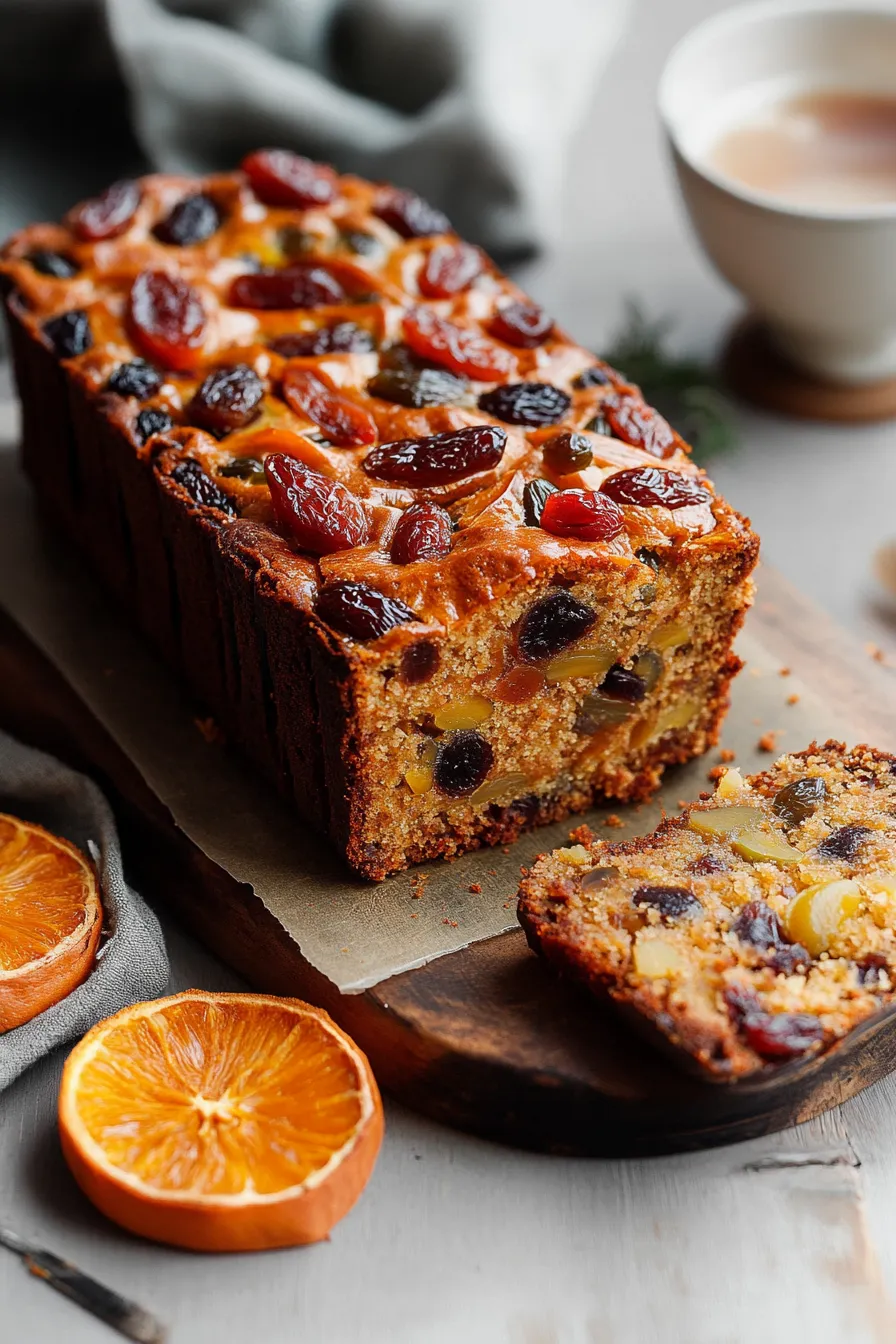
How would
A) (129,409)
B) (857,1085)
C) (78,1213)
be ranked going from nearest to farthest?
(78,1213)
(857,1085)
(129,409)

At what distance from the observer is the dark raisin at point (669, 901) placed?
3824 mm

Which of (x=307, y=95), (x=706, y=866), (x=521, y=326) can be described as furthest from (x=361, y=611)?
(x=307, y=95)

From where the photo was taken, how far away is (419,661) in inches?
154

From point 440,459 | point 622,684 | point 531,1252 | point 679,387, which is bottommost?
point 531,1252

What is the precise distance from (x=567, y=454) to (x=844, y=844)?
1.25 meters

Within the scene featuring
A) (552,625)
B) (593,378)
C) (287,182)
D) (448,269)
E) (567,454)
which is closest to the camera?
(552,625)

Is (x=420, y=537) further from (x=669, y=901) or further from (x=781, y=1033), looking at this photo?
(x=781, y=1033)

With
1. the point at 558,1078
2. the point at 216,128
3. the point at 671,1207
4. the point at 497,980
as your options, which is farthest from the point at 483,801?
the point at 216,128

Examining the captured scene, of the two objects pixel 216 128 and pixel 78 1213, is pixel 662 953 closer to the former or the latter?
pixel 78 1213

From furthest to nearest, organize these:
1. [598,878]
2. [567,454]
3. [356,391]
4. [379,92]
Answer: [379,92] → [356,391] → [567,454] → [598,878]

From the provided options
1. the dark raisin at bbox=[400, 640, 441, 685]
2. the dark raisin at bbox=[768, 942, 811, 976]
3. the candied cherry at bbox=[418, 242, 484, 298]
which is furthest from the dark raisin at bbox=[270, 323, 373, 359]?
the dark raisin at bbox=[768, 942, 811, 976]

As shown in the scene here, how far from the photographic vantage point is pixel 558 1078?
3684mm

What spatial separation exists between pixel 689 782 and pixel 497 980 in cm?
101

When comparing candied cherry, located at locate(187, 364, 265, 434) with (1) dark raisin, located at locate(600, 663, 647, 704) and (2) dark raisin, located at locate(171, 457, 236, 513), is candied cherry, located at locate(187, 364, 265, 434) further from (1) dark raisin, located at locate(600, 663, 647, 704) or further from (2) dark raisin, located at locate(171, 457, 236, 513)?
(1) dark raisin, located at locate(600, 663, 647, 704)
